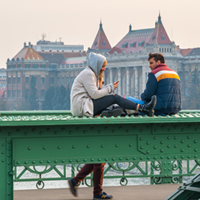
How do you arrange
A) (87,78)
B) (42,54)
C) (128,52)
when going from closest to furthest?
(87,78) < (128,52) < (42,54)

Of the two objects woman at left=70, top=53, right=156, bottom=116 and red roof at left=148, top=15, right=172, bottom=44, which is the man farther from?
red roof at left=148, top=15, right=172, bottom=44

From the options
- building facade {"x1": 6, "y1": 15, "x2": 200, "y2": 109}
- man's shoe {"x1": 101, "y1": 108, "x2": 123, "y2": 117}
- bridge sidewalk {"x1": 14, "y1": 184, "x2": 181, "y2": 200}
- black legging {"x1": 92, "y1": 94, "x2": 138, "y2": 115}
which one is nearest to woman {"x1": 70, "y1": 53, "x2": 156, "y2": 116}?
black legging {"x1": 92, "y1": 94, "x2": 138, "y2": 115}

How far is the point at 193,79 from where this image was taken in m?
67.8

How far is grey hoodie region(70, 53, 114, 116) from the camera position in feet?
10.0

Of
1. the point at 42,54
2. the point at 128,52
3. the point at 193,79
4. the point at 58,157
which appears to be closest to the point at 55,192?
the point at 58,157

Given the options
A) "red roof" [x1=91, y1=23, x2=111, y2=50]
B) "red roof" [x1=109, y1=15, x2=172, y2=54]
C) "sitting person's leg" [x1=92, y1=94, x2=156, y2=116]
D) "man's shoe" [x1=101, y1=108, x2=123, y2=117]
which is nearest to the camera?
"man's shoe" [x1=101, y1=108, x2=123, y2=117]

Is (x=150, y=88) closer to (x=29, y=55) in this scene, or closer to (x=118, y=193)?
(x=118, y=193)

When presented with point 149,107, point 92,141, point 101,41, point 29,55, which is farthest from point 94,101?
point 29,55

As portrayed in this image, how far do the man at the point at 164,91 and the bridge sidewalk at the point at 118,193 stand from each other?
454 mm

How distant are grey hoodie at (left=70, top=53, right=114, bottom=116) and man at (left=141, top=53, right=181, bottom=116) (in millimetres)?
242

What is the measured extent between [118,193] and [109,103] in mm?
557

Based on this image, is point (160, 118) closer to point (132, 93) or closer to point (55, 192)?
point (55, 192)

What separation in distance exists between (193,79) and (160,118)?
66021 millimetres

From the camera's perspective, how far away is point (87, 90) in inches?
121
